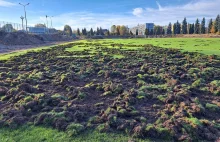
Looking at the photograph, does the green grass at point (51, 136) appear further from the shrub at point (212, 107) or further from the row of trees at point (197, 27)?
the row of trees at point (197, 27)

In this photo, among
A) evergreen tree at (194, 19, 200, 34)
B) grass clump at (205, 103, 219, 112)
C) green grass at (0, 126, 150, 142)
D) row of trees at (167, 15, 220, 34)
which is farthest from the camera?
evergreen tree at (194, 19, 200, 34)

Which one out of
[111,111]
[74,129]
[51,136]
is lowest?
[51,136]

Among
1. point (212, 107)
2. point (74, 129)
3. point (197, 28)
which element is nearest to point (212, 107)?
point (212, 107)

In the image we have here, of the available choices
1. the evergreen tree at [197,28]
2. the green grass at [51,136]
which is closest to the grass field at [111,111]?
the green grass at [51,136]

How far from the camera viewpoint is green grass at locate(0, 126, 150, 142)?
5602 millimetres

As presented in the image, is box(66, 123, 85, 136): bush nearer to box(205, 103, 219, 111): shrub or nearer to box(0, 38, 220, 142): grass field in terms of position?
box(0, 38, 220, 142): grass field

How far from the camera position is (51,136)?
576cm

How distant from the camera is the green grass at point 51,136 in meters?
5.60

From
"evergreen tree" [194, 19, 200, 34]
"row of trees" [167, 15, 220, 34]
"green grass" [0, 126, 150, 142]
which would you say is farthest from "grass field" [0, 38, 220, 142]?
"evergreen tree" [194, 19, 200, 34]

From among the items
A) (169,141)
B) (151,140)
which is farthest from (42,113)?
(169,141)

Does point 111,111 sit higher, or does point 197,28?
point 197,28

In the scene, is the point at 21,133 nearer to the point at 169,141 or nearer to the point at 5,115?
the point at 5,115

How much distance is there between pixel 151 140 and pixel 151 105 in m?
2.50

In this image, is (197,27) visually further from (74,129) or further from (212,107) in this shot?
(74,129)
